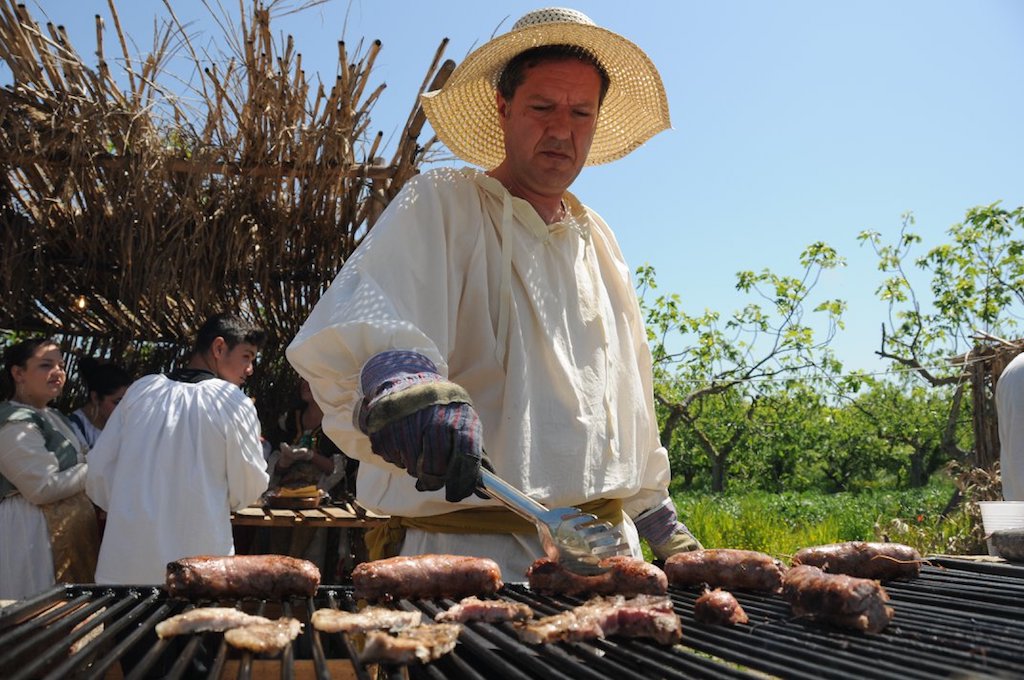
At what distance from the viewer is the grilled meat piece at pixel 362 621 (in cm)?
139

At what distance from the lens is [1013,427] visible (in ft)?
15.2

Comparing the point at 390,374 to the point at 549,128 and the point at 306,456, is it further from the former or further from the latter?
the point at 306,456

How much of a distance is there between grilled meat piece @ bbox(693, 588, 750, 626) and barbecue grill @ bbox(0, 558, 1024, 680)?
22 millimetres

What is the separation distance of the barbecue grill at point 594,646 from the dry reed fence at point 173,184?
3.59 meters

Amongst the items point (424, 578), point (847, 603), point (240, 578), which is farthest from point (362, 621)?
point (847, 603)

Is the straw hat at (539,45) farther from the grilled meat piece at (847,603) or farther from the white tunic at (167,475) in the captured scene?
the white tunic at (167,475)

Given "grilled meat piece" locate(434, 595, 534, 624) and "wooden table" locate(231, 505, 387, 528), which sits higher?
"grilled meat piece" locate(434, 595, 534, 624)

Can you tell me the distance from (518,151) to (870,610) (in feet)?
5.19

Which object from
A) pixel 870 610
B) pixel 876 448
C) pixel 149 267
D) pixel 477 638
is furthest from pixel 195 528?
pixel 876 448

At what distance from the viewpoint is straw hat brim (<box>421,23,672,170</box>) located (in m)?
2.55

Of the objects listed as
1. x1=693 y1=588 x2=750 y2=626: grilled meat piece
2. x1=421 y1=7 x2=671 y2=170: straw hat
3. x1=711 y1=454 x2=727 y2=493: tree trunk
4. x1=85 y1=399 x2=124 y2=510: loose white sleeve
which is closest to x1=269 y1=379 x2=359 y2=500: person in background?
x1=85 y1=399 x2=124 y2=510: loose white sleeve

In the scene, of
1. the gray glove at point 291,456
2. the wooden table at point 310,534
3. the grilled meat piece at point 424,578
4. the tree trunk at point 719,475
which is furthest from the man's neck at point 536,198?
the tree trunk at point 719,475

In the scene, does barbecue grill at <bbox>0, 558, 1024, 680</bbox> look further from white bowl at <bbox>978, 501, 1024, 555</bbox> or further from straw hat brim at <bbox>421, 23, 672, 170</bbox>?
straw hat brim at <bbox>421, 23, 672, 170</bbox>

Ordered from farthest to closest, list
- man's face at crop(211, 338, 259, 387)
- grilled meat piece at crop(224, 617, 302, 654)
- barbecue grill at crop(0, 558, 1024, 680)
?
man's face at crop(211, 338, 259, 387) → grilled meat piece at crop(224, 617, 302, 654) → barbecue grill at crop(0, 558, 1024, 680)
